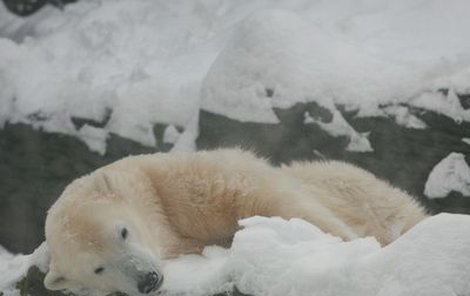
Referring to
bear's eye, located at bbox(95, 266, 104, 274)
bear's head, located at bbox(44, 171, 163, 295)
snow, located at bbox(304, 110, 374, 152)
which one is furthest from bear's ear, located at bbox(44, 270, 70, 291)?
snow, located at bbox(304, 110, 374, 152)

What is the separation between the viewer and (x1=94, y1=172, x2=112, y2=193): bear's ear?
443 centimetres

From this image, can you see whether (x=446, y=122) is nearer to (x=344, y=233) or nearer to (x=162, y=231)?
(x=344, y=233)

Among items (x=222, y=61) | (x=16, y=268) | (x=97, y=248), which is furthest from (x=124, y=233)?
(x=222, y=61)

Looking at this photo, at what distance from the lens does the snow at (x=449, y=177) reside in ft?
19.5

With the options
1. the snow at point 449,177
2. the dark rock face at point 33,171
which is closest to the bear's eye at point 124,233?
the snow at point 449,177

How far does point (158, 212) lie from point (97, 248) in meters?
0.56

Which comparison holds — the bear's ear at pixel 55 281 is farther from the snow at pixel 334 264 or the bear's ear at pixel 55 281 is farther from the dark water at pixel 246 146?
the dark water at pixel 246 146

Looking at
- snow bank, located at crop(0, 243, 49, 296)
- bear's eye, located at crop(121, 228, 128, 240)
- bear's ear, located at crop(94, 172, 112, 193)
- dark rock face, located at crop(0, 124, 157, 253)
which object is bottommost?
dark rock face, located at crop(0, 124, 157, 253)

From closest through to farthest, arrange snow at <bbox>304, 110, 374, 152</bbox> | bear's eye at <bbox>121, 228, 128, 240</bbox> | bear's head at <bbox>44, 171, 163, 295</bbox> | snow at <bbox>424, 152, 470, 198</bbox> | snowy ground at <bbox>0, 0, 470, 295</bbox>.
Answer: snowy ground at <bbox>0, 0, 470, 295</bbox> < bear's head at <bbox>44, 171, 163, 295</bbox> < bear's eye at <bbox>121, 228, 128, 240</bbox> < snow at <bbox>424, 152, 470, 198</bbox> < snow at <bbox>304, 110, 374, 152</bbox>

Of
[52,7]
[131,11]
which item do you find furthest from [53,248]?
[52,7]

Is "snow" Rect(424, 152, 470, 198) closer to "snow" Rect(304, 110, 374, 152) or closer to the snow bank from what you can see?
"snow" Rect(304, 110, 374, 152)

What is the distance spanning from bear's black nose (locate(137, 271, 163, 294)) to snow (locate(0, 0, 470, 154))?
2912 mm

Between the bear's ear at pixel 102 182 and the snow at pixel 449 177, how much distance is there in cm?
268

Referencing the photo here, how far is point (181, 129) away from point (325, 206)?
276cm
